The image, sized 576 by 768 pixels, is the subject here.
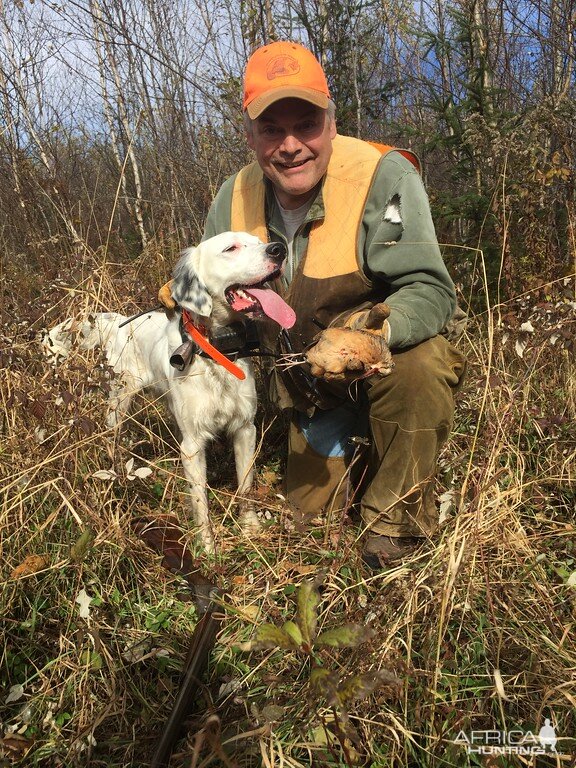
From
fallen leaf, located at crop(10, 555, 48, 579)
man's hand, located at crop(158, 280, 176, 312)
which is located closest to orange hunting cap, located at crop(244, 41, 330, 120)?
man's hand, located at crop(158, 280, 176, 312)

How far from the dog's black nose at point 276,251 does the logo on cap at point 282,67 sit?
68 cm

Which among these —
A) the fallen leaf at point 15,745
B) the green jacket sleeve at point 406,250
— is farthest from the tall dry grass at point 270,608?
the green jacket sleeve at point 406,250

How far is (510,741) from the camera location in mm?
1390

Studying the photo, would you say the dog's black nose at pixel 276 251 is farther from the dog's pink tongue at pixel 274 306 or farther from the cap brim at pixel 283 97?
the cap brim at pixel 283 97

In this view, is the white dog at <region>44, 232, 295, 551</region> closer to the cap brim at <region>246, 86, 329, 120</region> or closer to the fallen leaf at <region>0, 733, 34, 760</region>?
the cap brim at <region>246, 86, 329, 120</region>

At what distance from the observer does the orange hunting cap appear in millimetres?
2316

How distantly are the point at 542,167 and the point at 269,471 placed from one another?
2.30 meters

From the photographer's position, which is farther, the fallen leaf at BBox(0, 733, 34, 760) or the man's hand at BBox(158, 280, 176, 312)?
the man's hand at BBox(158, 280, 176, 312)

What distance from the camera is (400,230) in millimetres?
2309

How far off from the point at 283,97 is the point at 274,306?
83 centimetres

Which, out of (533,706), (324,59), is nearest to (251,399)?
(533,706)

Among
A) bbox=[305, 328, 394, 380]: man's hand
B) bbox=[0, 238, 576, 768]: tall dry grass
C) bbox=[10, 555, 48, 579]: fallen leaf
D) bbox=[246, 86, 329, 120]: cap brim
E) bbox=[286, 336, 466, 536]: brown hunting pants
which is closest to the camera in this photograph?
bbox=[0, 238, 576, 768]: tall dry grass

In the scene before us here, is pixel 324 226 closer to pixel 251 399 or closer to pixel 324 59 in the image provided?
pixel 251 399

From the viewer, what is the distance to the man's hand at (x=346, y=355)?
5.70 feet
